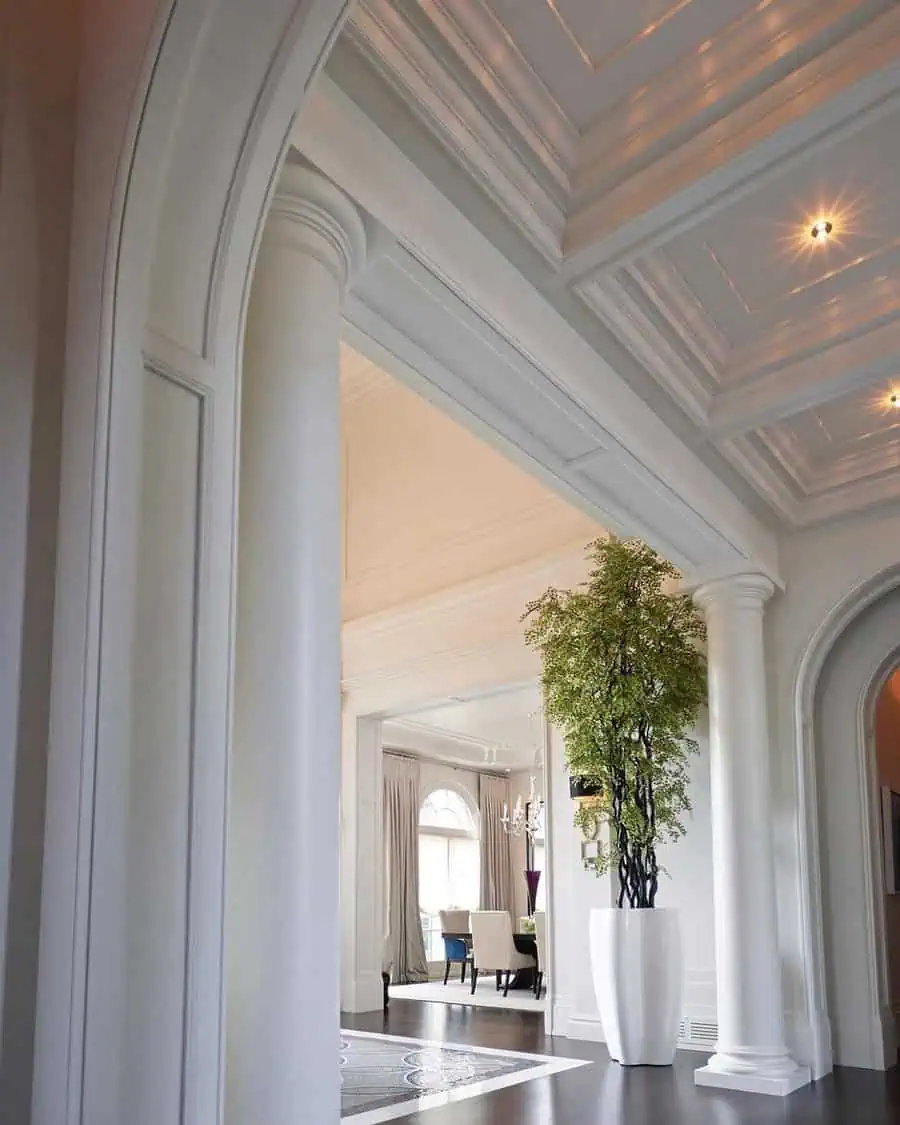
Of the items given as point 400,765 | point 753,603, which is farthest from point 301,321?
point 400,765

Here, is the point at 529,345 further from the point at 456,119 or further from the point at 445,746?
the point at 445,746

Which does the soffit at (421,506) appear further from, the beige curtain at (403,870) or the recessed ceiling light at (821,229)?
the beige curtain at (403,870)

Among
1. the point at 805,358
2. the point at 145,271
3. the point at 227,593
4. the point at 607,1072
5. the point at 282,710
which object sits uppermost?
the point at 805,358

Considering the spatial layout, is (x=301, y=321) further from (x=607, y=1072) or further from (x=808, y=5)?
(x=607, y=1072)

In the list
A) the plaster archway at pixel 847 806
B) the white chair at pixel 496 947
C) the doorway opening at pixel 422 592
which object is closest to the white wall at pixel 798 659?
the plaster archway at pixel 847 806

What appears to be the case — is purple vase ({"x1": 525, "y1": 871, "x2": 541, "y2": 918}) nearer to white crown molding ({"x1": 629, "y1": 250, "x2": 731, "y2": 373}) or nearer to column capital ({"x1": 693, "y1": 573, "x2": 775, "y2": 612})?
column capital ({"x1": 693, "y1": 573, "x2": 775, "y2": 612})

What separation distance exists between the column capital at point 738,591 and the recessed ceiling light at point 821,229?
2.75 m

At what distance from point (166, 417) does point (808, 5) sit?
7.91 feet

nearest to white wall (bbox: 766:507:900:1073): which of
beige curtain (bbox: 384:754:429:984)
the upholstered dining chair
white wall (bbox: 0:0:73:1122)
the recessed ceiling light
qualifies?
the recessed ceiling light

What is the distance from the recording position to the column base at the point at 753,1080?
5.91 metres

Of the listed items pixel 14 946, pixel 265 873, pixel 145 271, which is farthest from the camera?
pixel 265 873

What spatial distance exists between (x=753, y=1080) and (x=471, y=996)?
6097mm

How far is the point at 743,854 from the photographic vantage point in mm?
6422

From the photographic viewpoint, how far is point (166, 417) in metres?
2.23
